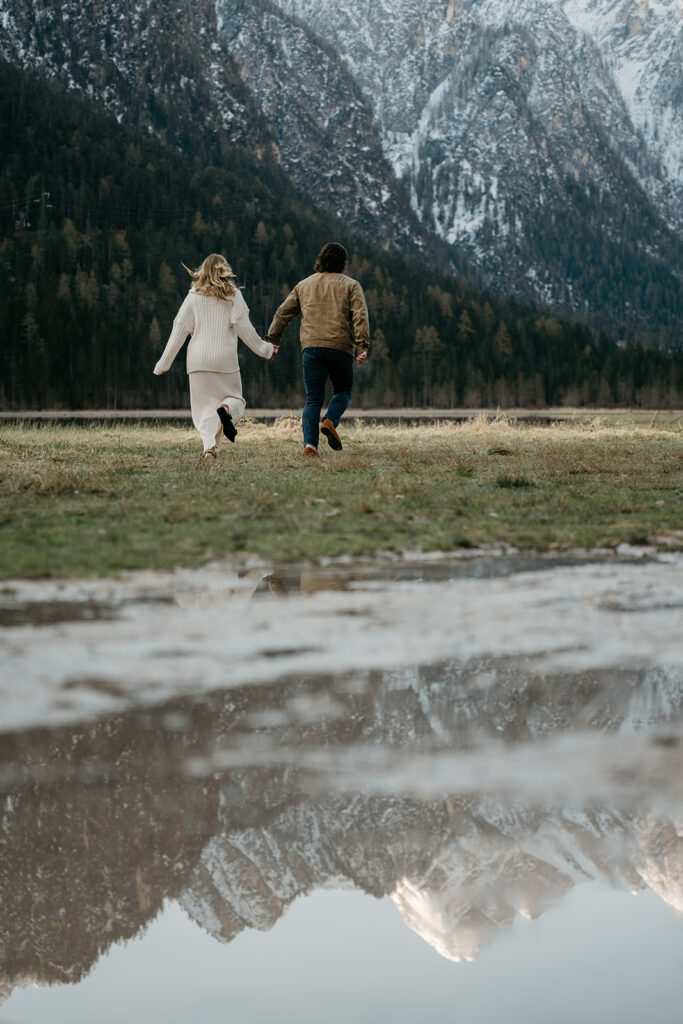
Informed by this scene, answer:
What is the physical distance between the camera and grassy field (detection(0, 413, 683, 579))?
6.32 m

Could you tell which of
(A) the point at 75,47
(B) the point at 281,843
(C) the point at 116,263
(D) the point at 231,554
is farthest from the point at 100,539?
(A) the point at 75,47

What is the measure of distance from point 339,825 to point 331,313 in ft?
40.7

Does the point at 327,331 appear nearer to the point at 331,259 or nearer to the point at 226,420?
the point at 331,259

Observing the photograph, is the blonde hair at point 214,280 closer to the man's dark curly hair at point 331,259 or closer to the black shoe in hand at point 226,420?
the man's dark curly hair at point 331,259

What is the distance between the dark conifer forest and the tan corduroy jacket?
82962mm

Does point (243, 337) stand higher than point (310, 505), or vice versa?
point (243, 337)

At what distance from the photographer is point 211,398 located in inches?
572

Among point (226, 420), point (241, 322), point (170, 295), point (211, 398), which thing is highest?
point (170, 295)

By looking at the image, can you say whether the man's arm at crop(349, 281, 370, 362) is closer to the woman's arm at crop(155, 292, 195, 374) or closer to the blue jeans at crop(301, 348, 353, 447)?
the blue jeans at crop(301, 348, 353, 447)

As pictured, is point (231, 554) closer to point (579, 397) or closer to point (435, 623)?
point (435, 623)

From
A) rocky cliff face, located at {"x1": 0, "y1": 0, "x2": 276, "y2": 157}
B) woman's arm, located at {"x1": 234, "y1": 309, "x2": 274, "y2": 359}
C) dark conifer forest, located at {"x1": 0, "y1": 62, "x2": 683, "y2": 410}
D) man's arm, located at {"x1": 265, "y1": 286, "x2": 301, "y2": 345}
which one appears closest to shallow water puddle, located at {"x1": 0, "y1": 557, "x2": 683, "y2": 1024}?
woman's arm, located at {"x1": 234, "y1": 309, "x2": 274, "y2": 359}

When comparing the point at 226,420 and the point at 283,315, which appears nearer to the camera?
the point at 226,420

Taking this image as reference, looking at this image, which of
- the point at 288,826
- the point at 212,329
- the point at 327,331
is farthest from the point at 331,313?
the point at 288,826

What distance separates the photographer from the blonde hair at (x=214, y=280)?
557 inches
